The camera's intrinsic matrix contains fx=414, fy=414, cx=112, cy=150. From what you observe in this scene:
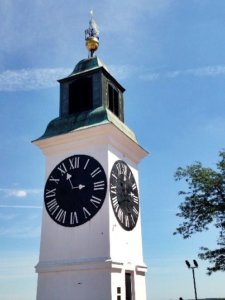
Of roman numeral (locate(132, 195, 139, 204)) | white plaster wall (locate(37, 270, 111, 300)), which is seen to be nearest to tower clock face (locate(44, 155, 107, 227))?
white plaster wall (locate(37, 270, 111, 300))

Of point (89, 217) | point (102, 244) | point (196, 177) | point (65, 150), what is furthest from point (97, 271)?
point (196, 177)

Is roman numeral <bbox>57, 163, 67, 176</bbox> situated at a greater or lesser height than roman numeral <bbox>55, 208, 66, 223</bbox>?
greater

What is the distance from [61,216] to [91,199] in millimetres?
1249

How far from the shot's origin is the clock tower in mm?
13148

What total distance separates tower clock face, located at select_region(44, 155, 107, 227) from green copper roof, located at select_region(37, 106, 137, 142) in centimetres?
118

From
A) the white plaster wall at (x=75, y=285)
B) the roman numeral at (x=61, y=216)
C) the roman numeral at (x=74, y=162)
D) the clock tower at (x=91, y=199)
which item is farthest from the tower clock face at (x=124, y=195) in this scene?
the white plaster wall at (x=75, y=285)

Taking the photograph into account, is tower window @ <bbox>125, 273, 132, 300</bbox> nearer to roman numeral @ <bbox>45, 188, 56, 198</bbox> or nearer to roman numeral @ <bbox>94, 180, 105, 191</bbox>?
roman numeral @ <bbox>94, 180, 105, 191</bbox>

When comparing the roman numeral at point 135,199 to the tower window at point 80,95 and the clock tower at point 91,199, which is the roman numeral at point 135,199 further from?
the tower window at point 80,95

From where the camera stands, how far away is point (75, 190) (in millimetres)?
14445

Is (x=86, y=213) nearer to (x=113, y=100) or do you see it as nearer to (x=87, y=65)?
(x=113, y=100)

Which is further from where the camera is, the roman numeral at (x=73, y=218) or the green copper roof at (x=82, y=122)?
the green copper roof at (x=82, y=122)

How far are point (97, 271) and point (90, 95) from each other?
676 centimetres

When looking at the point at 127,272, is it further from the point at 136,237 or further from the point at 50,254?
the point at 50,254

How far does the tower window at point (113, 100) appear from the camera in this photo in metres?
16.5
